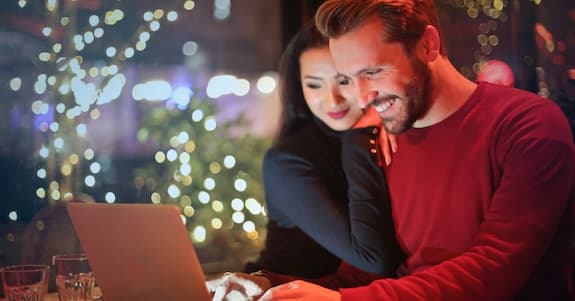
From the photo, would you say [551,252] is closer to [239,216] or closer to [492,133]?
[492,133]

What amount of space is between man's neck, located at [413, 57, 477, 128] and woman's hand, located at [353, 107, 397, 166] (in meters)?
0.16

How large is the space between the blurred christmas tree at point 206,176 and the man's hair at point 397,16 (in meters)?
0.60

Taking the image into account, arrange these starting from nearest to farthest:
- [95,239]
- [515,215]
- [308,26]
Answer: [95,239] → [515,215] → [308,26]

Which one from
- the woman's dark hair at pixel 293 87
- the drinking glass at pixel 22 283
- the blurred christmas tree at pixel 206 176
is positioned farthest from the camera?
the blurred christmas tree at pixel 206 176

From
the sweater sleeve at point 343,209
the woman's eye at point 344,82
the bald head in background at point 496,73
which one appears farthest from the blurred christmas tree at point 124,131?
the bald head in background at point 496,73

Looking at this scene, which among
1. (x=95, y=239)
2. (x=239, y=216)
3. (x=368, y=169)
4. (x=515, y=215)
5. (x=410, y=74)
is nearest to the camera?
(x=95, y=239)

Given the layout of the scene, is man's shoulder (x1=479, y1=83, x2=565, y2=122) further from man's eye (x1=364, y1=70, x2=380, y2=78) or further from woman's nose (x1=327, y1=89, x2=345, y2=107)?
woman's nose (x1=327, y1=89, x2=345, y2=107)

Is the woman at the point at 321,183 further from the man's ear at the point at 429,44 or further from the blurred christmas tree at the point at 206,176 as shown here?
the man's ear at the point at 429,44

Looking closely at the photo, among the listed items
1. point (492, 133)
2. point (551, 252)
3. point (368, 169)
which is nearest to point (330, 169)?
point (368, 169)

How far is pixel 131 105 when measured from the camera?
241 cm

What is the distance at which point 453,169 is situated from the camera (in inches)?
76.0

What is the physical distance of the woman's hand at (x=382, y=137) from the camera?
2.10 meters

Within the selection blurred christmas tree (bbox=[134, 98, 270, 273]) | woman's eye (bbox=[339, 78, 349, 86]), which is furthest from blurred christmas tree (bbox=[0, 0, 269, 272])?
woman's eye (bbox=[339, 78, 349, 86])

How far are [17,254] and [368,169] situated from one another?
4.03ft
